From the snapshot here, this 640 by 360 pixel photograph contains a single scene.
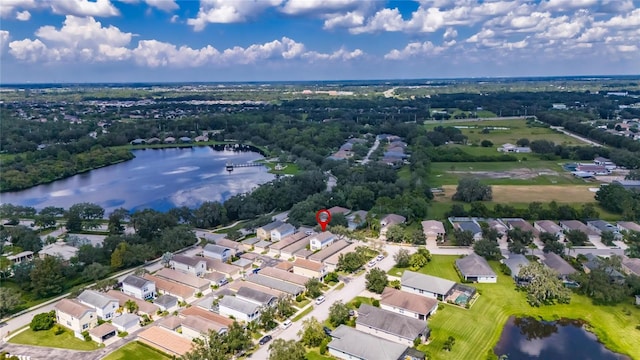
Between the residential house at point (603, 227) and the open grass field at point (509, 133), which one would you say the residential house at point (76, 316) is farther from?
the open grass field at point (509, 133)

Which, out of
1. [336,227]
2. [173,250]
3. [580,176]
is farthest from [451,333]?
[580,176]

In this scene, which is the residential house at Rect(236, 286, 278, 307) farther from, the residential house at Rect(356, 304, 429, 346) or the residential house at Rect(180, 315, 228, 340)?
the residential house at Rect(356, 304, 429, 346)

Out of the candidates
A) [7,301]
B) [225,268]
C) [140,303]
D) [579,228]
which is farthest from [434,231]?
[7,301]

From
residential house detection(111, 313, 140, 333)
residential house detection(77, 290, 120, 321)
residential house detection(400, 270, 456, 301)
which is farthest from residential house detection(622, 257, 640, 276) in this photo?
residential house detection(77, 290, 120, 321)

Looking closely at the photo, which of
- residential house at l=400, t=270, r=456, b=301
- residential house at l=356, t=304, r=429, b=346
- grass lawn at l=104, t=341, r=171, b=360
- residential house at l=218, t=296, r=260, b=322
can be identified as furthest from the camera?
residential house at l=400, t=270, r=456, b=301

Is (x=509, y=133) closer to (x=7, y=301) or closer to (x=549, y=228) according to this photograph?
(x=549, y=228)

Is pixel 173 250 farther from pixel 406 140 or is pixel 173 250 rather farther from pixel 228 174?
pixel 406 140

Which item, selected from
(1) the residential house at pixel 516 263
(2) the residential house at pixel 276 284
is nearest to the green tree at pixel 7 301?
(2) the residential house at pixel 276 284
